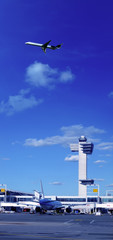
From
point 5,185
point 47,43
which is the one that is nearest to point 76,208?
point 5,185

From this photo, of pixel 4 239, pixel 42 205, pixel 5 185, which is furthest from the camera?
pixel 5 185

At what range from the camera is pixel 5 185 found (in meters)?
192

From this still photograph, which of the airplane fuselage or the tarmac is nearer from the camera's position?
the tarmac

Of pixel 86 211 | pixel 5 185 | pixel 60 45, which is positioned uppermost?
pixel 60 45

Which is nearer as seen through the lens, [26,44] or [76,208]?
[26,44]

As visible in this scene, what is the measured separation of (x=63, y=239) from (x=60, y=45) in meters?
26.0

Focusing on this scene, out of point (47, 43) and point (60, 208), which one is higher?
point (47, 43)

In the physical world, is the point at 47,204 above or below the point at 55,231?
below

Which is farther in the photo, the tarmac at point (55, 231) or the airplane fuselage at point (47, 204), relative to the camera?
the airplane fuselage at point (47, 204)

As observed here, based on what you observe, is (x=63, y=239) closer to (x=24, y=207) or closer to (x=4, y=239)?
(x=4, y=239)

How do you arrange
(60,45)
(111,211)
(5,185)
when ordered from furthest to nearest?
(5,185) → (111,211) → (60,45)

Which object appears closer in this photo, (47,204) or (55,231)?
(55,231)

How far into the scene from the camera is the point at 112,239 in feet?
91.8

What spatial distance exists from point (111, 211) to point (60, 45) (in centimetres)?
11451
